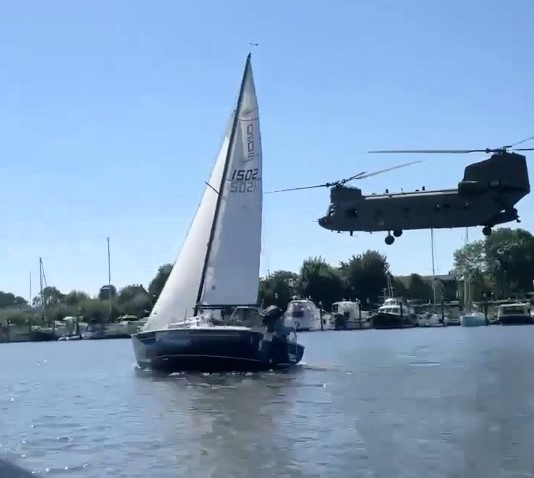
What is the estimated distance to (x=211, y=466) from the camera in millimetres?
24391

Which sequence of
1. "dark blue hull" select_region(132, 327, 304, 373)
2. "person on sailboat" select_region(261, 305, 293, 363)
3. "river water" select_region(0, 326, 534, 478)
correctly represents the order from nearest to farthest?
1. "river water" select_region(0, 326, 534, 478)
2. "dark blue hull" select_region(132, 327, 304, 373)
3. "person on sailboat" select_region(261, 305, 293, 363)

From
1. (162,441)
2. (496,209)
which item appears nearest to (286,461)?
(162,441)

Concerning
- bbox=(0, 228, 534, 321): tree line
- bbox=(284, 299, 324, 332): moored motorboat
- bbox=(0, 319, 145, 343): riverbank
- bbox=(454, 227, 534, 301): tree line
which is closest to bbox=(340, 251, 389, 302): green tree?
bbox=(0, 228, 534, 321): tree line

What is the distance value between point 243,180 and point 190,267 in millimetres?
5405

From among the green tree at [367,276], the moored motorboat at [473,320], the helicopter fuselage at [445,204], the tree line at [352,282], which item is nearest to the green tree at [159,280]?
the tree line at [352,282]

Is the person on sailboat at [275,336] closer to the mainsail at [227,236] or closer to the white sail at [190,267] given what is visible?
the mainsail at [227,236]

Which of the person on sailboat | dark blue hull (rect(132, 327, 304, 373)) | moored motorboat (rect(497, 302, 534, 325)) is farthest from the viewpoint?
moored motorboat (rect(497, 302, 534, 325))

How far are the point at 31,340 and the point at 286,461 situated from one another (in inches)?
6132

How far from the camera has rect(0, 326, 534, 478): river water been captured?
79.8 ft

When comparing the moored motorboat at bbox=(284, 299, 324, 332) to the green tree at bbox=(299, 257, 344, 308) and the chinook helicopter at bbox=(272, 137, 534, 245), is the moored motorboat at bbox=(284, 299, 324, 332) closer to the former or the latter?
the green tree at bbox=(299, 257, 344, 308)

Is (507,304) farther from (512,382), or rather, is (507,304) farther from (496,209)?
(512,382)

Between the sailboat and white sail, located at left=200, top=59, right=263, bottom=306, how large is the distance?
5cm

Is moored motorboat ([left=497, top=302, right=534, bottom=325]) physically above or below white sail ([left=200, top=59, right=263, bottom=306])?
below

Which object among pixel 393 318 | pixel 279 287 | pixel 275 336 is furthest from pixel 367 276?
pixel 275 336
